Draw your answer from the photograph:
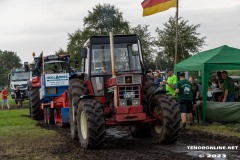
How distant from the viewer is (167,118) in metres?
9.95

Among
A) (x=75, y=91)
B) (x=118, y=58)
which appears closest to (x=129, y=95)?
(x=118, y=58)

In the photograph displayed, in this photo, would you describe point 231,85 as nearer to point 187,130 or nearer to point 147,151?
point 187,130

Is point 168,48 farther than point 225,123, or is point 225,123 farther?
point 168,48

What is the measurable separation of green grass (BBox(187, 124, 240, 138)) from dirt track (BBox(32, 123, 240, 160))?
1.43 ft

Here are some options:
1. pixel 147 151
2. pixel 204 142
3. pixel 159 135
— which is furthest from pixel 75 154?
pixel 204 142

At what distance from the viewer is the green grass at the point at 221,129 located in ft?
38.1

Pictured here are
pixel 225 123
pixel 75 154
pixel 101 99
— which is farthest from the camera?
pixel 225 123

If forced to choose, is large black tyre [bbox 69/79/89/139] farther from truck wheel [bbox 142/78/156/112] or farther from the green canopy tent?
the green canopy tent

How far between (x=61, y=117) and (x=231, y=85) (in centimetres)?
560

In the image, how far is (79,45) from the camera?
6197 cm

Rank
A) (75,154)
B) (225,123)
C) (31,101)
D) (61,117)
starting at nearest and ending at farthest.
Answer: (75,154) < (225,123) < (61,117) < (31,101)

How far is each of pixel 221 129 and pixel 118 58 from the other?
3.72 meters

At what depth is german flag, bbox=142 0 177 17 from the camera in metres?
20.0

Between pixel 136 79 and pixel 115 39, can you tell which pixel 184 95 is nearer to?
pixel 115 39
